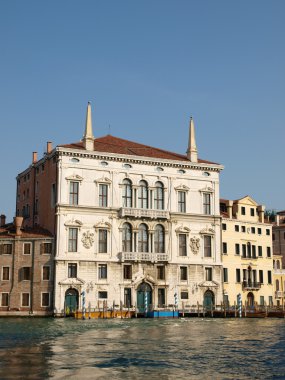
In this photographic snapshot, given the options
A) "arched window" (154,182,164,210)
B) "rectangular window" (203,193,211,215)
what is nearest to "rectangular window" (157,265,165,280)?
"arched window" (154,182,164,210)

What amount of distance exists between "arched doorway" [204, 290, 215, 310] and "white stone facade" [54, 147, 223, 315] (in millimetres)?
194

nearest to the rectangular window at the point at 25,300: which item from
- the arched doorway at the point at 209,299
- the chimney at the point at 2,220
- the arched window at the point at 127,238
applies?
the arched window at the point at 127,238

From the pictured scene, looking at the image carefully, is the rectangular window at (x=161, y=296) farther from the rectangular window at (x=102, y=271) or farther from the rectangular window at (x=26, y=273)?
the rectangular window at (x=26, y=273)

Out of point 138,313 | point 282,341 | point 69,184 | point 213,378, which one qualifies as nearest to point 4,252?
point 69,184

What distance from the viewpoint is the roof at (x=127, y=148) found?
2008 inches

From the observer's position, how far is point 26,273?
46906 millimetres

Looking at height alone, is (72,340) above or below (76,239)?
below

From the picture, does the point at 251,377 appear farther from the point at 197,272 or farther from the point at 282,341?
the point at 197,272

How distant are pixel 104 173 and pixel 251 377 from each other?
34170 millimetres

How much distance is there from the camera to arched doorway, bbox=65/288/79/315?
154 feet

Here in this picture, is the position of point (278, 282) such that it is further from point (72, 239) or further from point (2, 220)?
point (2, 220)

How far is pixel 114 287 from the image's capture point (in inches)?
1925

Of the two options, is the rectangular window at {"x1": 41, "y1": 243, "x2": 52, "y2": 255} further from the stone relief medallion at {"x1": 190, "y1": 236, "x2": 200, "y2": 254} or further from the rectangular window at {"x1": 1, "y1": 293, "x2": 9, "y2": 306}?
the stone relief medallion at {"x1": 190, "y1": 236, "x2": 200, "y2": 254}

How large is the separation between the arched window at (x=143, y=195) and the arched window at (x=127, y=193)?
84cm
